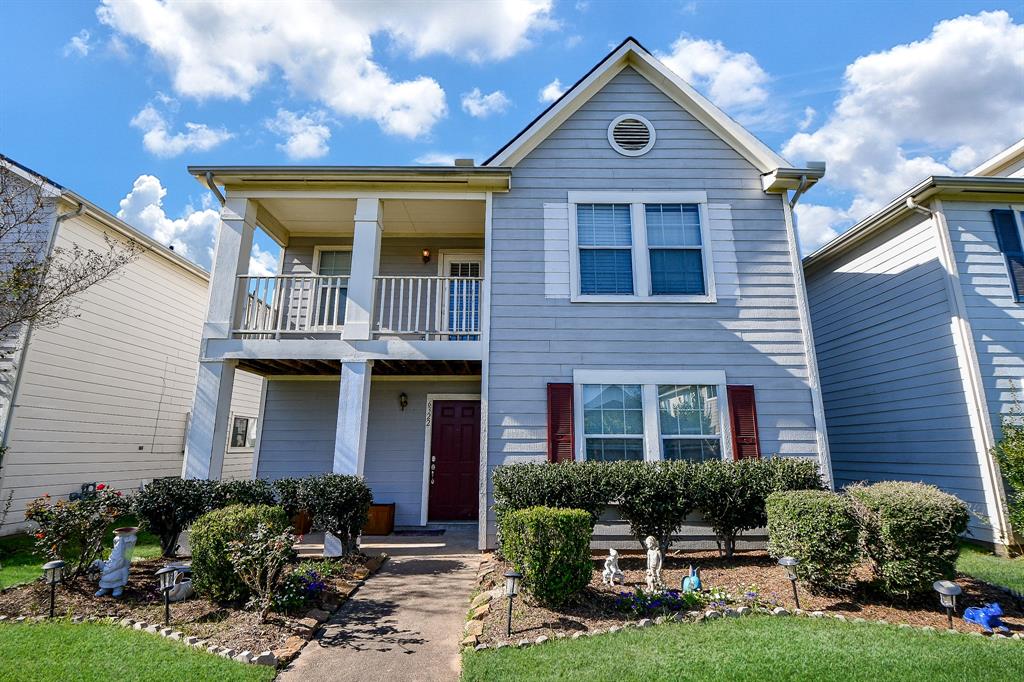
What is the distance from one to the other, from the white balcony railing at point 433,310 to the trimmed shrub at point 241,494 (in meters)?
2.84

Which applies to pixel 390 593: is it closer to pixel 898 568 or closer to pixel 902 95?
pixel 898 568

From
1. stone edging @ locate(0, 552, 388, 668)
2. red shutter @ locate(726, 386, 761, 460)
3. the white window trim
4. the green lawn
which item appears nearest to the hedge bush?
the green lawn

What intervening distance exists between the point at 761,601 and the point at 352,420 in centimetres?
578

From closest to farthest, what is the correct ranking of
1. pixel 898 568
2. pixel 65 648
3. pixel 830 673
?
pixel 830 673, pixel 65 648, pixel 898 568

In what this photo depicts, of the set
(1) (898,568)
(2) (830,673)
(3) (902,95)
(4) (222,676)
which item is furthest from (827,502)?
(3) (902,95)

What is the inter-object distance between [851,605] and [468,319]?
683 cm

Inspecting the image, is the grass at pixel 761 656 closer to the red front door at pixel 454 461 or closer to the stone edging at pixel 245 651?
the stone edging at pixel 245 651

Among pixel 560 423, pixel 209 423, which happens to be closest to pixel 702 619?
pixel 560 423

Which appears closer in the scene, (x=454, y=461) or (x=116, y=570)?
(x=116, y=570)

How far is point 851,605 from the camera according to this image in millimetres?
4656

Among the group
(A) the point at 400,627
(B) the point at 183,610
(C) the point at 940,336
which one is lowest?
(A) the point at 400,627

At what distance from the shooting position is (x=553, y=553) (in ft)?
15.0

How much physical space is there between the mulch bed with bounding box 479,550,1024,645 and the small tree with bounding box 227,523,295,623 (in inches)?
81.7

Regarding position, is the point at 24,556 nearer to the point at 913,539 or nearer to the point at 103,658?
the point at 103,658
